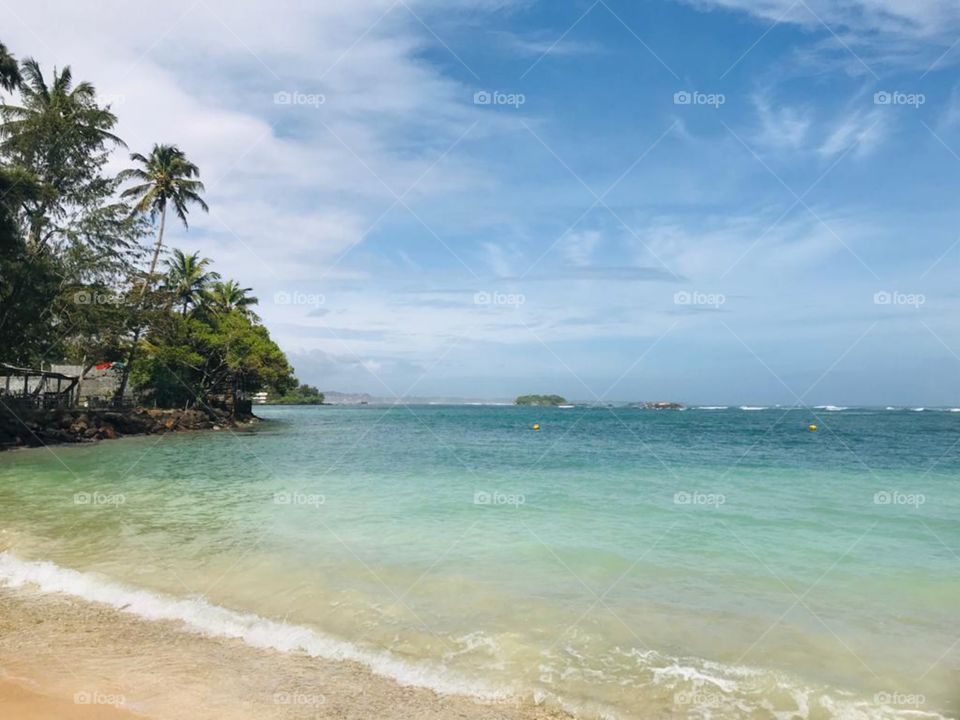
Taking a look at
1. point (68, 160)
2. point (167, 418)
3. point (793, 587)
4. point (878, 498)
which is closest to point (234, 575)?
point (793, 587)

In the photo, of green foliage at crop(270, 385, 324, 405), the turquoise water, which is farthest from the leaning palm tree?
green foliage at crop(270, 385, 324, 405)

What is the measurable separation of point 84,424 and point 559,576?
29585mm

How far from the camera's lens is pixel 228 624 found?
596 cm

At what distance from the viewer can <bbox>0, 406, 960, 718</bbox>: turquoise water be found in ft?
16.7

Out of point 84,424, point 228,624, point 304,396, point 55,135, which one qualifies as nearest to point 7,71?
point 55,135

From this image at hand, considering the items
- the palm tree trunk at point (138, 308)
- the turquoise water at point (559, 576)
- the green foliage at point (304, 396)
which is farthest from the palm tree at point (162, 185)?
the green foliage at point (304, 396)

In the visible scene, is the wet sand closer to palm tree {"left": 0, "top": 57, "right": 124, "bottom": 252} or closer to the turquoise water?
the turquoise water

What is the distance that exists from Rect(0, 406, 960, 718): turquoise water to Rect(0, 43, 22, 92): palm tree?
1428cm

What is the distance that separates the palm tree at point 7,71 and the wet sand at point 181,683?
23.5 metres

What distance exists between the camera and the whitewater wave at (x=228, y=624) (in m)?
4.95

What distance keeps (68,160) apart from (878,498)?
35.5 m

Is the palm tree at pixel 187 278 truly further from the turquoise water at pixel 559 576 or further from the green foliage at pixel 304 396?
the green foliage at pixel 304 396

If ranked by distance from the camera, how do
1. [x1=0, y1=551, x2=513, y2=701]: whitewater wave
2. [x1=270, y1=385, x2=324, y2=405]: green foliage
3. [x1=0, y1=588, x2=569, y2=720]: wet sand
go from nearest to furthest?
[x1=0, y1=588, x2=569, y2=720]: wet sand
[x1=0, y1=551, x2=513, y2=701]: whitewater wave
[x1=270, y1=385, x2=324, y2=405]: green foliage

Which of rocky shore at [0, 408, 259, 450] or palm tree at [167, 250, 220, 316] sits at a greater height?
palm tree at [167, 250, 220, 316]
